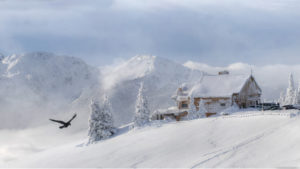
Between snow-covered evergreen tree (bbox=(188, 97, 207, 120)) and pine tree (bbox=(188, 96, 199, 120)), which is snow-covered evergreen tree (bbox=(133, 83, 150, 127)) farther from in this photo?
snow-covered evergreen tree (bbox=(188, 97, 207, 120))

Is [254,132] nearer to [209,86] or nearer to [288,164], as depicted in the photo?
[288,164]

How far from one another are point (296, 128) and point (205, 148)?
379 inches

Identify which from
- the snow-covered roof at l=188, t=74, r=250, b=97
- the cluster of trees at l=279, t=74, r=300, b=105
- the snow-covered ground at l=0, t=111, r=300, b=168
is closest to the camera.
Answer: the snow-covered ground at l=0, t=111, r=300, b=168

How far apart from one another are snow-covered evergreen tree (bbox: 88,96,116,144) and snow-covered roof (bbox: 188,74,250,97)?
1514 cm

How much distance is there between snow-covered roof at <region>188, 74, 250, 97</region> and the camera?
65.5 meters

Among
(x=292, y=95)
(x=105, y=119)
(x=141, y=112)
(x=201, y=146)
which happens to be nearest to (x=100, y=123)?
(x=105, y=119)

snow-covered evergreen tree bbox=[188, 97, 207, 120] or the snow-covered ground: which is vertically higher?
snow-covered evergreen tree bbox=[188, 97, 207, 120]

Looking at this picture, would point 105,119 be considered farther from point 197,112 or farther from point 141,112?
point 197,112

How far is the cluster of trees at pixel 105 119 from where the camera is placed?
58.5 meters

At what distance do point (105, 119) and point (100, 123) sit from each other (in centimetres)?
126

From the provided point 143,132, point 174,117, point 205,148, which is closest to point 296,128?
point 205,148

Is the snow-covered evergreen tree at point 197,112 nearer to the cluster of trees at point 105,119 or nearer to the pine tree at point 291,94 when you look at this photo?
the cluster of trees at point 105,119

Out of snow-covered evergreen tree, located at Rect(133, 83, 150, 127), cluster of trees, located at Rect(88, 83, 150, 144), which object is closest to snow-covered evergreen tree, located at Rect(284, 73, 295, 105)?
snow-covered evergreen tree, located at Rect(133, 83, 150, 127)

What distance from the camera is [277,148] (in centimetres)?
3409
